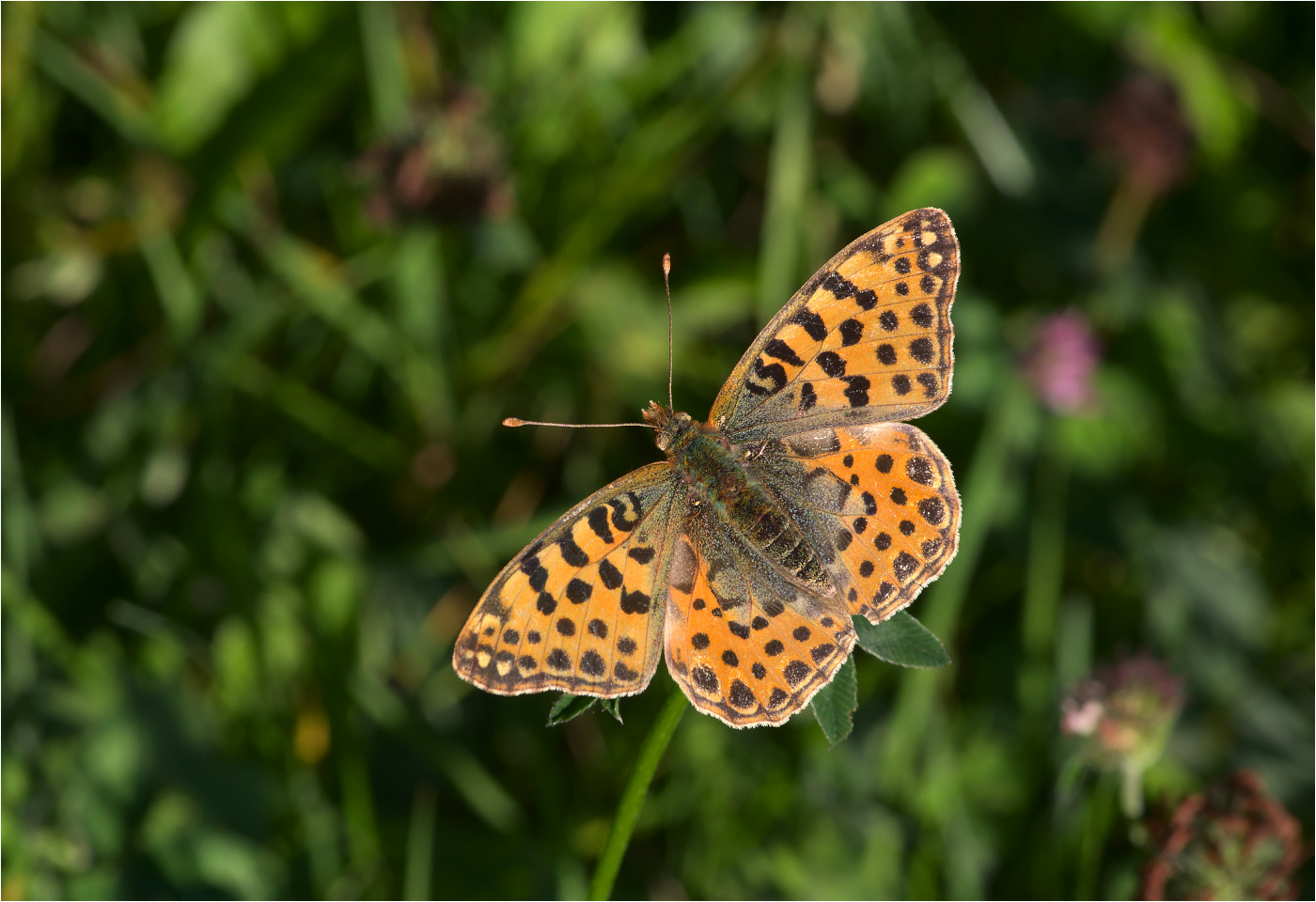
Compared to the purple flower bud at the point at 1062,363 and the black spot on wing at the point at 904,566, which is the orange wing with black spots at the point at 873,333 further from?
the purple flower bud at the point at 1062,363

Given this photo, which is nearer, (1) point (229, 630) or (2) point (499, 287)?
(1) point (229, 630)

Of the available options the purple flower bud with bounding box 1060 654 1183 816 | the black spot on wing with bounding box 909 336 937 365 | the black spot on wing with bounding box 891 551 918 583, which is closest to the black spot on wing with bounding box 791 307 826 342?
the black spot on wing with bounding box 909 336 937 365

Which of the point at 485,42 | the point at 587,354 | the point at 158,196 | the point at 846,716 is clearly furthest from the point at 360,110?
the point at 846,716

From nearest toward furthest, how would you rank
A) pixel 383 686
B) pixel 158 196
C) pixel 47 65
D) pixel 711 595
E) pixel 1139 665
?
pixel 711 595
pixel 1139 665
pixel 383 686
pixel 47 65
pixel 158 196

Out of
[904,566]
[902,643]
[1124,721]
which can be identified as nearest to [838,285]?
[904,566]

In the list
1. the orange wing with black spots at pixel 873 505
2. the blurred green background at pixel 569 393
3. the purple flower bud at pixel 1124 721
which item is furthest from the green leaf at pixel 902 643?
the blurred green background at pixel 569 393

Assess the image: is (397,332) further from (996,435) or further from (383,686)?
(996,435)

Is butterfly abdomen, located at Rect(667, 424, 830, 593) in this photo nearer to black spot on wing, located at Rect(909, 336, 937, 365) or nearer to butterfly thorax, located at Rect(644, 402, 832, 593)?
butterfly thorax, located at Rect(644, 402, 832, 593)
